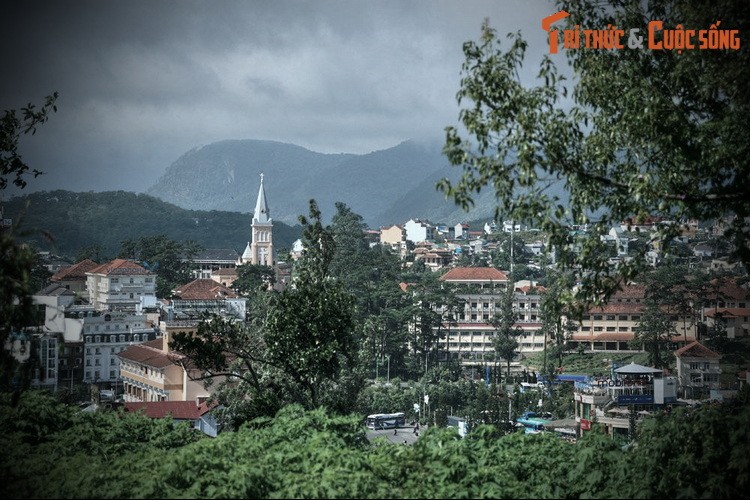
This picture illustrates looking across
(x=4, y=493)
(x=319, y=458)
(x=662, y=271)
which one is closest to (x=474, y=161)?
(x=319, y=458)

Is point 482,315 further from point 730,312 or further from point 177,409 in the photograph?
point 177,409

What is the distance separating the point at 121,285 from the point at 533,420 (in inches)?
1486

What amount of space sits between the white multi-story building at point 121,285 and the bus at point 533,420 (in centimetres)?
3366

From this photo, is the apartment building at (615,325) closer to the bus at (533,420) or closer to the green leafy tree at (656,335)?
the green leafy tree at (656,335)

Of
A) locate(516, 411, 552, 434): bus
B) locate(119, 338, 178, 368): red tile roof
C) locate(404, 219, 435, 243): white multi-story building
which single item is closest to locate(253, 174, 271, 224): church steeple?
locate(404, 219, 435, 243): white multi-story building

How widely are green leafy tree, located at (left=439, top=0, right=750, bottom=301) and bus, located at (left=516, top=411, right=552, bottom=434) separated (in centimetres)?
2695

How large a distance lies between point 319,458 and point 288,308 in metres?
5.50

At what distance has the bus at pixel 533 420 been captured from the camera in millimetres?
37219

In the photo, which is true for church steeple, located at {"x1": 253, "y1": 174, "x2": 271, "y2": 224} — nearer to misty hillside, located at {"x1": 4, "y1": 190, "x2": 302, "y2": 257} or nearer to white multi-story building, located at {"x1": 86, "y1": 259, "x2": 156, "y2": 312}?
A: white multi-story building, located at {"x1": 86, "y1": 259, "x2": 156, "y2": 312}

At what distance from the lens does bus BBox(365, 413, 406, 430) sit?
42.6m

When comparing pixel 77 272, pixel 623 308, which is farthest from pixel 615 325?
pixel 77 272

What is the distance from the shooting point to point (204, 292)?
210 feet

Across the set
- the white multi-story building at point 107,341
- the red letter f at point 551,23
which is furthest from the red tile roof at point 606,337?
the red letter f at point 551,23

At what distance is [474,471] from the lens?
805 cm
